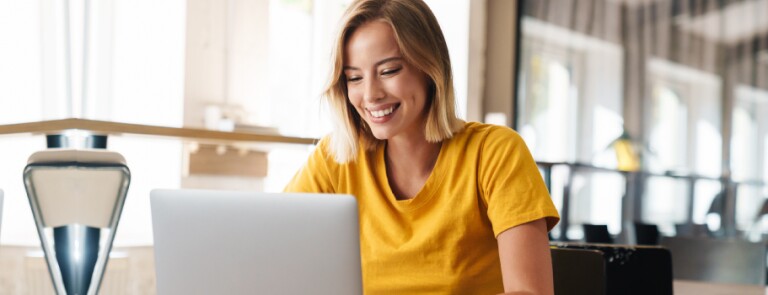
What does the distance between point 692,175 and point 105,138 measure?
14.9 ft

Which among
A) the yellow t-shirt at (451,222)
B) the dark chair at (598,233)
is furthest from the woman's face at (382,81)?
the dark chair at (598,233)

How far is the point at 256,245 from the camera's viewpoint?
0.98 metres

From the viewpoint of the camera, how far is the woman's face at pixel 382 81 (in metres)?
1.38

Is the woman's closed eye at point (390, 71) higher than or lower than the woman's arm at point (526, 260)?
higher

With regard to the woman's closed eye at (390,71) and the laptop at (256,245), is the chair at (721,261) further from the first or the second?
the laptop at (256,245)

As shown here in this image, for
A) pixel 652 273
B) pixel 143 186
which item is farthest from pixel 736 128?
pixel 652 273

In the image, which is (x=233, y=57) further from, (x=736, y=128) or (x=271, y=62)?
(x=736, y=128)

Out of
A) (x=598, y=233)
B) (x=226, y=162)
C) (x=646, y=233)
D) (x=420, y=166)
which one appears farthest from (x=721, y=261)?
(x=226, y=162)

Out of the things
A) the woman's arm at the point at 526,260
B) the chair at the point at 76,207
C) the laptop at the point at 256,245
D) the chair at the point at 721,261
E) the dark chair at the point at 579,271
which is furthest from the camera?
the chair at the point at 721,261

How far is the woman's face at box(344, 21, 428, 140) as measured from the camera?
1.38 meters

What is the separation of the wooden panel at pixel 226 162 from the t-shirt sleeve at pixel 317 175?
2657 mm

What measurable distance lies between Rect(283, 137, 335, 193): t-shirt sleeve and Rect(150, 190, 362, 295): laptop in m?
0.52

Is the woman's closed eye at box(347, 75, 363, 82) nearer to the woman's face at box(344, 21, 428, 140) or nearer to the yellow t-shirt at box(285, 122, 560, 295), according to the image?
the woman's face at box(344, 21, 428, 140)

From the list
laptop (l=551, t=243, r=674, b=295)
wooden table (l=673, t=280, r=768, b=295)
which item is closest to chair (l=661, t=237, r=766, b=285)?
wooden table (l=673, t=280, r=768, b=295)
